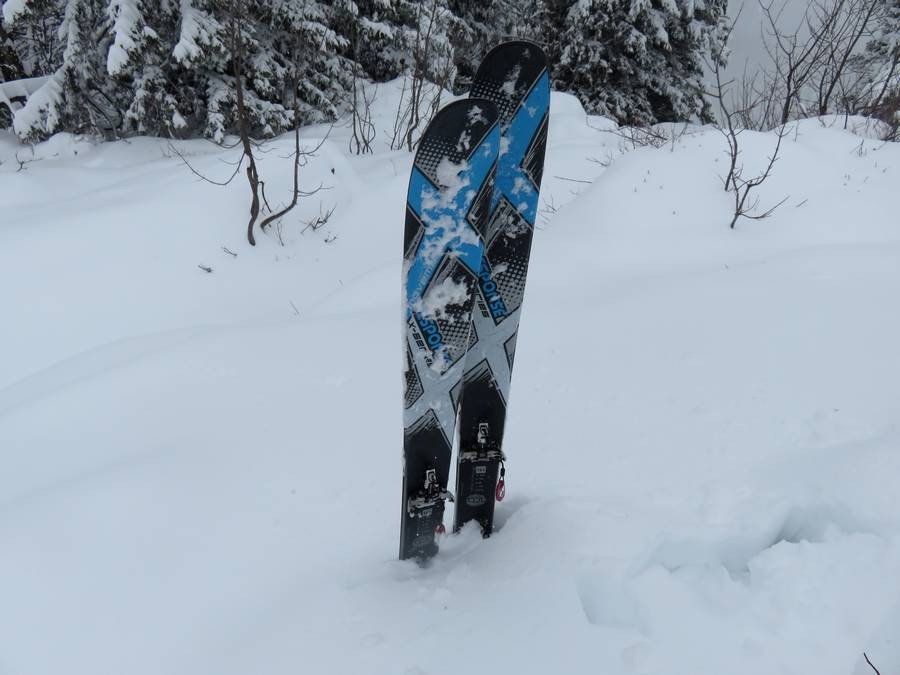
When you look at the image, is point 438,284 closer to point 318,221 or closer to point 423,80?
point 318,221

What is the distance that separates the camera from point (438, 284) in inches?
60.2

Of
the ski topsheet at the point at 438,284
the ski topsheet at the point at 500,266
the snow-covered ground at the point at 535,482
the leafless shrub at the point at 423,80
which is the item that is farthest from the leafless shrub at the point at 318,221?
the ski topsheet at the point at 438,284

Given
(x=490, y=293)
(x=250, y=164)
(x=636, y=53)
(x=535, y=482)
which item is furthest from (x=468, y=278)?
(x=636, y=53)

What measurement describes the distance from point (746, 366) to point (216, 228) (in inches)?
217

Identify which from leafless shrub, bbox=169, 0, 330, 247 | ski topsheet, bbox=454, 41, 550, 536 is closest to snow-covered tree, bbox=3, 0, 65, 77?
leafless shrub, bbox=169, 0, 330, 247

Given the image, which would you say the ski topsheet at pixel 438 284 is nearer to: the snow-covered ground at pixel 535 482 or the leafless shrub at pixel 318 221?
the snow-covered ground at pixel 535 482

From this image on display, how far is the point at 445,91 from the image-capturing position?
10547mm

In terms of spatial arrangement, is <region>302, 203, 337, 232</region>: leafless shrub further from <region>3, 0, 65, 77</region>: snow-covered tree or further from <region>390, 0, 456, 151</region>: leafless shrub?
<region>3, 0, 65, 77</region>: snow-covered tree

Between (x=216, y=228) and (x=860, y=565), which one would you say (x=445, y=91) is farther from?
(x=860, y=565)

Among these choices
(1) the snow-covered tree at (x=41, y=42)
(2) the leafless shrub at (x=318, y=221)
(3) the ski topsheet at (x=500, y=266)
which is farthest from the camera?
(1) the snow-covered tree at (x=41, y=42)

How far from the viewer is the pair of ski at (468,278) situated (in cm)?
145

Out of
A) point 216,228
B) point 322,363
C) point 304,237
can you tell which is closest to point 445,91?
point 304,237

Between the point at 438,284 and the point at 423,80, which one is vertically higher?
the point at 423,80

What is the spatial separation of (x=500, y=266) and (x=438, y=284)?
0.30 m
